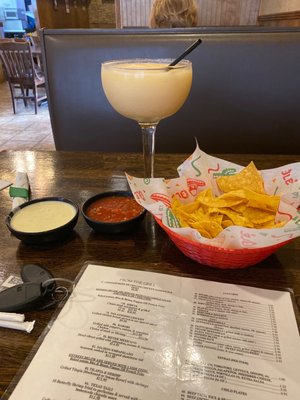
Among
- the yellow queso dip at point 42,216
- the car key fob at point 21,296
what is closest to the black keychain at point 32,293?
the car key fob at point 21,296

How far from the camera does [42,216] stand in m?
0.66

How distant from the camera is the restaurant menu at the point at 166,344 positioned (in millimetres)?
365

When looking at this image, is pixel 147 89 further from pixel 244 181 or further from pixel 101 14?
pixel 101 14

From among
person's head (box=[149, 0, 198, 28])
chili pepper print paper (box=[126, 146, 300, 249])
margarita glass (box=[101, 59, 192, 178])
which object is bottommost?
chili pepper print paper (box=[126, 146, 300, 249])

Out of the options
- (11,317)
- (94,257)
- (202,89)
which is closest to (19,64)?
(202,89)

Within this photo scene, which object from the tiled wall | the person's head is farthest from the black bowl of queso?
the tiled wall

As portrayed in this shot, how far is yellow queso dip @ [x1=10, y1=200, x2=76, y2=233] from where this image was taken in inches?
24.6

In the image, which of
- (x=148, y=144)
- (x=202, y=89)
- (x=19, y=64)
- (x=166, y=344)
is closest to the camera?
(x=166, y=344)

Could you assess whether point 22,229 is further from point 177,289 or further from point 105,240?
point 177,289

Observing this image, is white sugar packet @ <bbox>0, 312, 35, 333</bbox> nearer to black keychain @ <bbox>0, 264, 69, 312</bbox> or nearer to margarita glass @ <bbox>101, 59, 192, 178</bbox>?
black keychain @ <bbox>0, 264, 69, 312</bbox>

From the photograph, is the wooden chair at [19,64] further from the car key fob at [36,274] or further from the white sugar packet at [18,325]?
the white sugar packet at [18,325]

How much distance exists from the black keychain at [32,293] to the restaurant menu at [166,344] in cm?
3

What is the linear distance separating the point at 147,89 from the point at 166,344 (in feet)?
1.64

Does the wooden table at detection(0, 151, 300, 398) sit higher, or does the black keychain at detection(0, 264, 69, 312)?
the black keychain at detection(0, 264, 69, 312)
